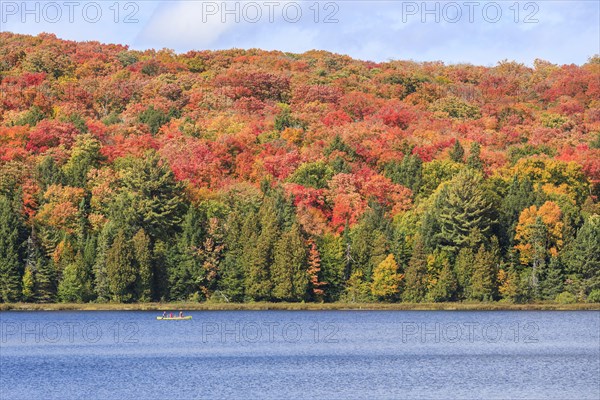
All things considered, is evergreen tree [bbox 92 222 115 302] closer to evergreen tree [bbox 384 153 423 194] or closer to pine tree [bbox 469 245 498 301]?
pine tree [bbox 469 245 498 301]

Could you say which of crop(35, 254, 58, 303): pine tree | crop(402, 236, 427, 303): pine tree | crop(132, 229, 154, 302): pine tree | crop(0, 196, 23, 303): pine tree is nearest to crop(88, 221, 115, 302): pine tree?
crop(132, 229, 154, 302): pine tree

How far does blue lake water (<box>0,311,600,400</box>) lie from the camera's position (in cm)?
4631

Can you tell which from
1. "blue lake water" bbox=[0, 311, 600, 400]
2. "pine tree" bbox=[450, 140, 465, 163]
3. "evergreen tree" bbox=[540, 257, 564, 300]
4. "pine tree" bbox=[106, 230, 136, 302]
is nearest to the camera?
"blue lake water" bbox=[0, 311, 600, 400]

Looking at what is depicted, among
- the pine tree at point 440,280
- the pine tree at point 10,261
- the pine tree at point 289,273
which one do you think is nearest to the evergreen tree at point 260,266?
the pine tree at point 289,273

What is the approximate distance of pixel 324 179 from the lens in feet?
346

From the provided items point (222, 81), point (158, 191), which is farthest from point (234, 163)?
point (222, 81)

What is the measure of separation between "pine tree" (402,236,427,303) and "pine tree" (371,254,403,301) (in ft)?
2.55

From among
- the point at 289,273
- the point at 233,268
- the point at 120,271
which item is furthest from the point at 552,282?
the point at 120,271

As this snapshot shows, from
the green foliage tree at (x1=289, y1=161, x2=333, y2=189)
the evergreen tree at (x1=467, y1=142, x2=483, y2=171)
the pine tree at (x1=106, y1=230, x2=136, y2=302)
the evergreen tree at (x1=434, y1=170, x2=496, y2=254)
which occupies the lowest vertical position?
the pine tree at (x1=106, y1=230, x2=136, y2=302)

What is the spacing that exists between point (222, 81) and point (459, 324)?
89.9m

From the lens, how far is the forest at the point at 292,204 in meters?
89.2

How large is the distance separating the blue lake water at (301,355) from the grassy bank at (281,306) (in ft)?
7.57

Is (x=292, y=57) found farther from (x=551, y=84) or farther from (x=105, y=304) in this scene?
(x=105, y=304)

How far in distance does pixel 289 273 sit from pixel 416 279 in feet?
32.2
